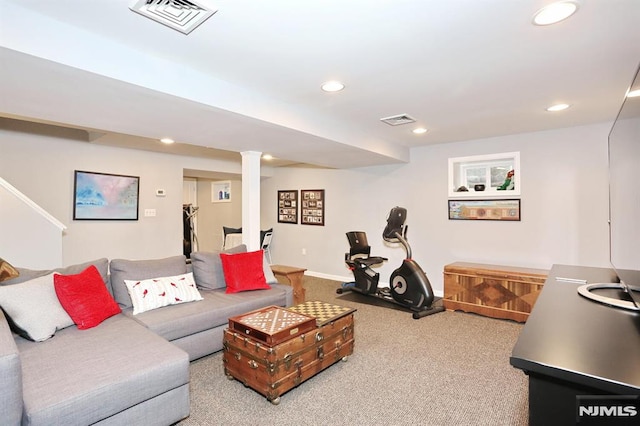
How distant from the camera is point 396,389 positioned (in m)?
2.34

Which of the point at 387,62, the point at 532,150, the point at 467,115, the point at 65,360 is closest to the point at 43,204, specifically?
the point at 65,360

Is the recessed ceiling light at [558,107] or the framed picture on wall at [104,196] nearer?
the recessed ceiling light at [558,107]

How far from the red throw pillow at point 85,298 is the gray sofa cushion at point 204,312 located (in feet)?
0.64

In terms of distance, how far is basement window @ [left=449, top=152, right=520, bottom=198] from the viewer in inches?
170

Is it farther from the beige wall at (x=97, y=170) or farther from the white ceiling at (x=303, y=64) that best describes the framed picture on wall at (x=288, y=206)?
the white ceiling at (x=303, y=64)

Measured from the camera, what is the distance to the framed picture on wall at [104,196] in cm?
455

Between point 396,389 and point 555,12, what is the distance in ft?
7.95

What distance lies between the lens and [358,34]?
5.98 ft

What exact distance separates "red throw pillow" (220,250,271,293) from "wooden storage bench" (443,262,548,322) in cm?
234

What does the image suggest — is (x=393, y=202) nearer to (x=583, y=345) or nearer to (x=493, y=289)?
(x=493, y=289)

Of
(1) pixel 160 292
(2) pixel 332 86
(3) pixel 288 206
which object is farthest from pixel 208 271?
(3) pixel 288 206

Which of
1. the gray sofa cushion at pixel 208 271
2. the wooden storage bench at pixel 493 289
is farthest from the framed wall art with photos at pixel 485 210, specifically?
the gray sofa cushion at pixel 208 271

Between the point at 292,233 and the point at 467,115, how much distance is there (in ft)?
13.9

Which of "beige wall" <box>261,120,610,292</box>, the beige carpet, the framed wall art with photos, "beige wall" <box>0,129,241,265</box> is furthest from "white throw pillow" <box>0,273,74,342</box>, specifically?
the framed wall art with photos
